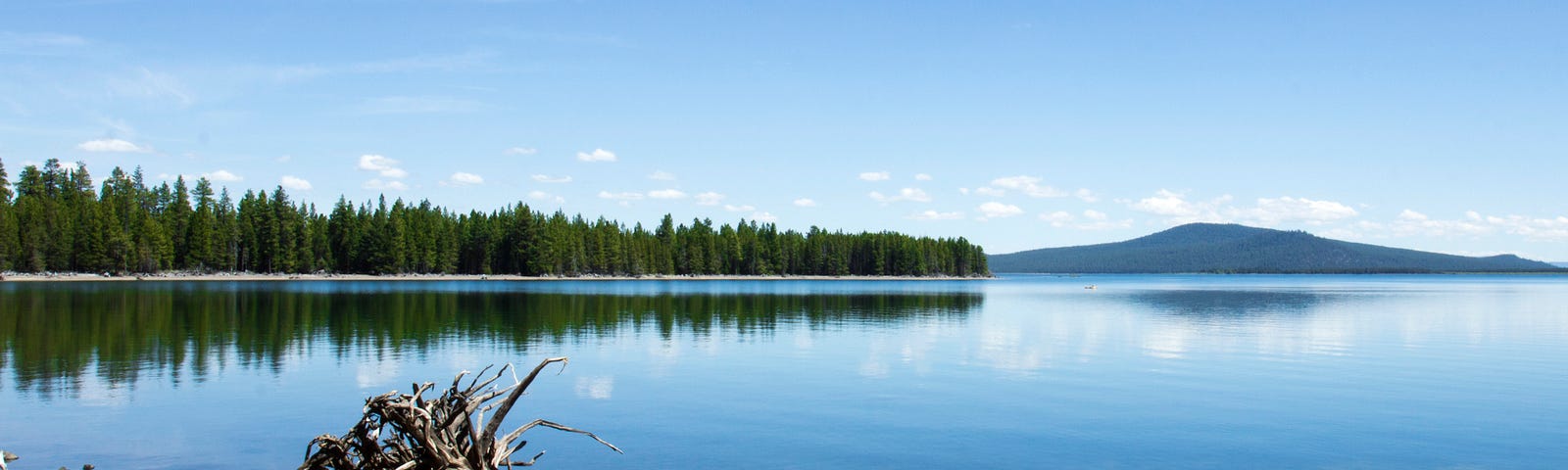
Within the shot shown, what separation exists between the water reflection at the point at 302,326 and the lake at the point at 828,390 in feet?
0.88

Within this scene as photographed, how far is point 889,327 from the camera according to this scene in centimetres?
5472

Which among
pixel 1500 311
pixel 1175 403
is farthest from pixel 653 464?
pixel 1500 311

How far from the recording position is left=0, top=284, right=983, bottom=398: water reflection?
32219mm

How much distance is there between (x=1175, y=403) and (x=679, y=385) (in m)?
12.7

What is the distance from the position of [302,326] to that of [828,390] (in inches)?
1254

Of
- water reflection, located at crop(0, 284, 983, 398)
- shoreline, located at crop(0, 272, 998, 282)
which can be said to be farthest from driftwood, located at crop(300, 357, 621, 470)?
shoreline, located at crop(0, 272, 998, 282)

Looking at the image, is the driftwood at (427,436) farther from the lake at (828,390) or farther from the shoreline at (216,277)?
the shoreline at (216,277)

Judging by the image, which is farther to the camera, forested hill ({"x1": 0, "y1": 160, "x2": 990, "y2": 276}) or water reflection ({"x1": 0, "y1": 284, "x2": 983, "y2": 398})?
forested hill ({"x1": 0, "y1": 160, "x2": 990, "y2": 276})

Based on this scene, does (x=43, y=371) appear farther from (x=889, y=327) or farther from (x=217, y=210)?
(x=217, y=210)

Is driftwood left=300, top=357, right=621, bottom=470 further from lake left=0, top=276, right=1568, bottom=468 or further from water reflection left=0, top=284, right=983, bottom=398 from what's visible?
water reflection left=0, top=284, right=983, bottom=398

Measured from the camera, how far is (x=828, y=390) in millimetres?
28516

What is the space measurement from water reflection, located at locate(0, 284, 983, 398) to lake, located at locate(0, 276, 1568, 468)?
0.88ft

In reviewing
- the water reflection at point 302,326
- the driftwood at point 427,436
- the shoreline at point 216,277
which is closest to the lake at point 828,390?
the water reflection at point 302,326

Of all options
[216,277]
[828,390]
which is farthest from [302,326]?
[216,277]
